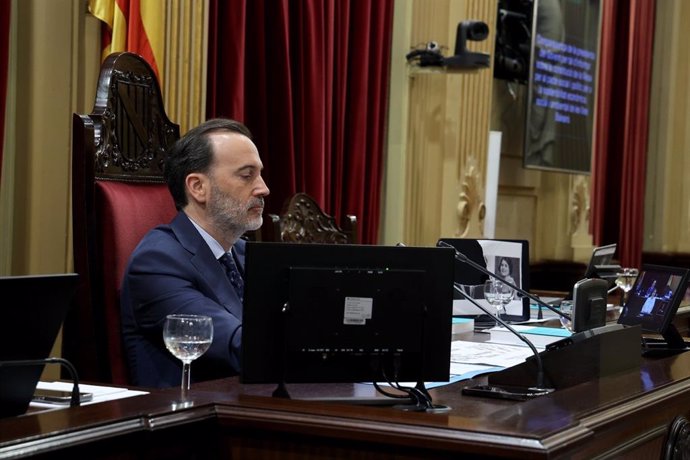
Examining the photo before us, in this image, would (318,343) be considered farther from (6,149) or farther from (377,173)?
(377,173)

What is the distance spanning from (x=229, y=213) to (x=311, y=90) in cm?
211

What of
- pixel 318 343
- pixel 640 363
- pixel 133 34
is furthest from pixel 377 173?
pixel 318 343

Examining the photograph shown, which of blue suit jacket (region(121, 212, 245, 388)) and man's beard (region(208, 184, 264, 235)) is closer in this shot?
blue suit jacket (region(121, 212, 245, 388))

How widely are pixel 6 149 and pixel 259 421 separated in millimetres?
2084

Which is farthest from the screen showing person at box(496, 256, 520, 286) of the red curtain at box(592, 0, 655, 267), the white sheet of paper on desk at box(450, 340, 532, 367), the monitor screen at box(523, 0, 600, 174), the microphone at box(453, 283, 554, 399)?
the red curtain at box(592, 0, 655, 267)

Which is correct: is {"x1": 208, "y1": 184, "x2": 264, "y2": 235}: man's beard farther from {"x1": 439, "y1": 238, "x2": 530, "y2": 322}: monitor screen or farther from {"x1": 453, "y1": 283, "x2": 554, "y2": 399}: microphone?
{"x1": 453, "y1": 283, "x2": 554, "y2": 399}: microphone

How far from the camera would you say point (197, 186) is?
119 inches

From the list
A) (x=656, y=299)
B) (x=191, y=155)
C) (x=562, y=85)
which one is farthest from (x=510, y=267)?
(x=562, y=85)

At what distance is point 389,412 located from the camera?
1887 mm

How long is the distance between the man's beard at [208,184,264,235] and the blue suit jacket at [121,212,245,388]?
0.10 metres

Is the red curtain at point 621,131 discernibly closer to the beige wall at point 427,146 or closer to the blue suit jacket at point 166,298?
the beige wall at point 427,146

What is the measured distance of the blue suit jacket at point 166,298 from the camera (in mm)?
2637

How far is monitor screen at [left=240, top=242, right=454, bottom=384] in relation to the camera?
2035 mm

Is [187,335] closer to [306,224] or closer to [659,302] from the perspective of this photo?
[659,302]
